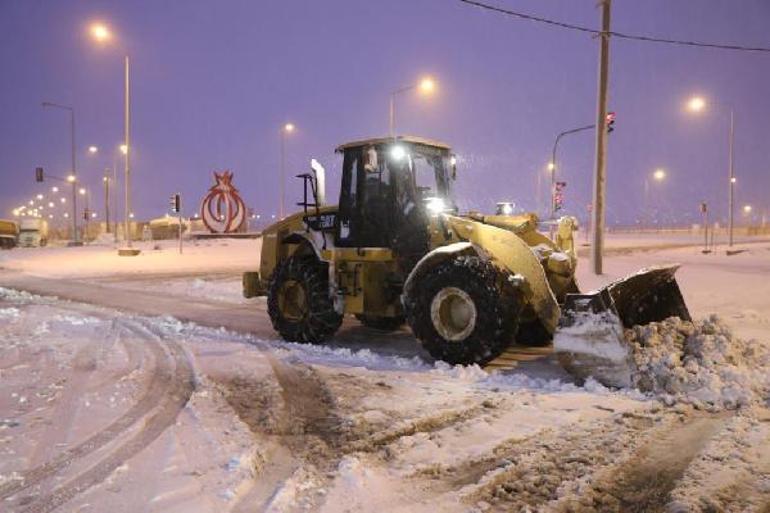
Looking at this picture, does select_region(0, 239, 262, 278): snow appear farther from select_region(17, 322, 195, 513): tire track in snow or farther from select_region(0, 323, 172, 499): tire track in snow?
select_region(0, 323, 172, 499): tire track in snow

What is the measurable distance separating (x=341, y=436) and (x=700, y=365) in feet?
11.2

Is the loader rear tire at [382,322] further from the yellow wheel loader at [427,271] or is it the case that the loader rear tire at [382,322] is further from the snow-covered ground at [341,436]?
the snow-covered ground at [341,436]

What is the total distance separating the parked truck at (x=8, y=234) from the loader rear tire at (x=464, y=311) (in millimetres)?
44265

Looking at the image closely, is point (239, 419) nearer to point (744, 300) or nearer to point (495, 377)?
point (495, 377)

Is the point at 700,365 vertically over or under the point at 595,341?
under

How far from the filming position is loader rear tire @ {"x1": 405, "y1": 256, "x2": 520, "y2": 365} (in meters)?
6.66

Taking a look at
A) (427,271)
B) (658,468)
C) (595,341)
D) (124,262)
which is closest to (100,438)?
(427,271)

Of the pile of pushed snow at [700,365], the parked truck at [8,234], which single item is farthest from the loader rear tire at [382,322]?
the parked truck at [8,234]

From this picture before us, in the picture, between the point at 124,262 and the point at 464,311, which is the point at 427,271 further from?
the point at 124,262

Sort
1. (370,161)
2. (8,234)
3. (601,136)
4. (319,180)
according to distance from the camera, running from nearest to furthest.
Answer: (370,161) < (319,180) < (601,136) < (8,234)

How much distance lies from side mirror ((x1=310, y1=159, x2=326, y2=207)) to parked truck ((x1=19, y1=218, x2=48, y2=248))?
1726 inches

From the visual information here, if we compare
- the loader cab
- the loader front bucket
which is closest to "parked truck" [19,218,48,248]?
the loader cab

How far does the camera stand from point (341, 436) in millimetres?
4969

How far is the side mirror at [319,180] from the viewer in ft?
28.5
